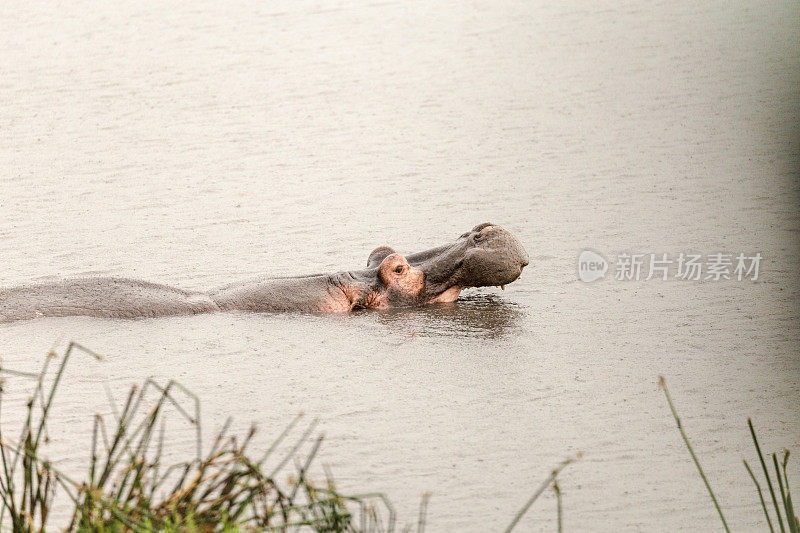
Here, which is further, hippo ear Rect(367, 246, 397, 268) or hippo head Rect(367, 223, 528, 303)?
hippo ear Rect(367, 246, 397, 268)

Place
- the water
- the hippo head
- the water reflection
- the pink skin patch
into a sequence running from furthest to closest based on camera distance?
the pink skin patch, the hippo head, the water reflection, the water

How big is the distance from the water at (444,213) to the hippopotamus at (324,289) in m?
0.10

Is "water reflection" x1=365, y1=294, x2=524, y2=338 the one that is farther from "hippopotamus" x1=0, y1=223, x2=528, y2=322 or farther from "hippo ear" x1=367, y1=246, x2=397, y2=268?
"hippo ear" x1=367, y1=246, x2=397, y2=268

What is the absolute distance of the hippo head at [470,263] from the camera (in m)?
4.93

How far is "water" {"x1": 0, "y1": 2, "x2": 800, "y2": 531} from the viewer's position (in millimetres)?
3609

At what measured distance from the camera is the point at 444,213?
20.9ft

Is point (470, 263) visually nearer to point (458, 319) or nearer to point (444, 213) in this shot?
point (458, 319)

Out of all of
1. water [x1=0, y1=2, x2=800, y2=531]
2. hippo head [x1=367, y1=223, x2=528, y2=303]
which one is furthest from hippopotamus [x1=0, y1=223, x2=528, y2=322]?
water [x1=0, y1=2, x2=800, y2=531]

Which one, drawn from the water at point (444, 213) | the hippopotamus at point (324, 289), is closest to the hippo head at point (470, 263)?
the hippopotamus at point (324, 289)

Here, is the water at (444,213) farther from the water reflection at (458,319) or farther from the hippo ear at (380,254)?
the hippo ear at (380,254)

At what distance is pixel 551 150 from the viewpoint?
24.4 feet

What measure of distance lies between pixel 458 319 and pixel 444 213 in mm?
1467

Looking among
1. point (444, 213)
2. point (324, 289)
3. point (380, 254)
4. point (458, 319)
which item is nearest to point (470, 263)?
point (458, 319)

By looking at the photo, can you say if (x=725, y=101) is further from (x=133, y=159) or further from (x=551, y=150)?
(x=133, y=159)
